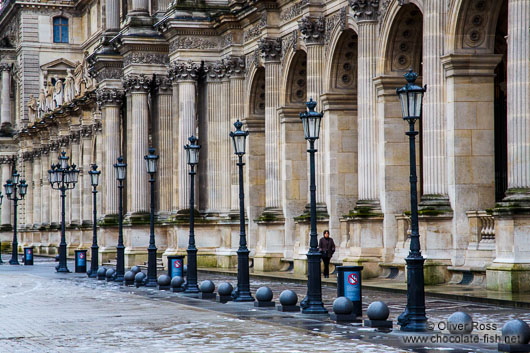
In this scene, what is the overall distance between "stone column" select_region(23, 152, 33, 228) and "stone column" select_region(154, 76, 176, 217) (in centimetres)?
3917

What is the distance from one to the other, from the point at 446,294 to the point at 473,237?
3.70m

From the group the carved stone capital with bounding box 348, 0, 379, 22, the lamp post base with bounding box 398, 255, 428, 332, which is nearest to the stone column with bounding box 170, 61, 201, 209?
the carved stone capital with bounding box 348, 0, 379, 22

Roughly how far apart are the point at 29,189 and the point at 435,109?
67.2 meters

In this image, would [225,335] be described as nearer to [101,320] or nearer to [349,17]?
[101,320]

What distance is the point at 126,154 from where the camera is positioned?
62.6 m

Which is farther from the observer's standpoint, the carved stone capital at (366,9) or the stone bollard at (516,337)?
the carved stone capital at (366,9)

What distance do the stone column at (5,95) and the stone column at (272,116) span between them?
58809 mm

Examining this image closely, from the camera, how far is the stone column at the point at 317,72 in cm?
4175

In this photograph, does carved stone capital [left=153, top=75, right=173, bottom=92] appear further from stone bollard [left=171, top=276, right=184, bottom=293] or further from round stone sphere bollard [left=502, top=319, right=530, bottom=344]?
round stone sphere bollard [left=502, top=319, right=530, bottom=344]

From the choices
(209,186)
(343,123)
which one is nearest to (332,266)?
(343,123)

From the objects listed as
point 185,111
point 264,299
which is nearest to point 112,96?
A: point 185,111

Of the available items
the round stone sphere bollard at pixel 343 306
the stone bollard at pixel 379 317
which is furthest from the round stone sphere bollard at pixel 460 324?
the round stone sphere bollard at pixel 343 306

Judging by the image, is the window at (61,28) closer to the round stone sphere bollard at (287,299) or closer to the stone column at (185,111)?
the stone column at (185,111)

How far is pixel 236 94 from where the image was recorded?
168 ft
